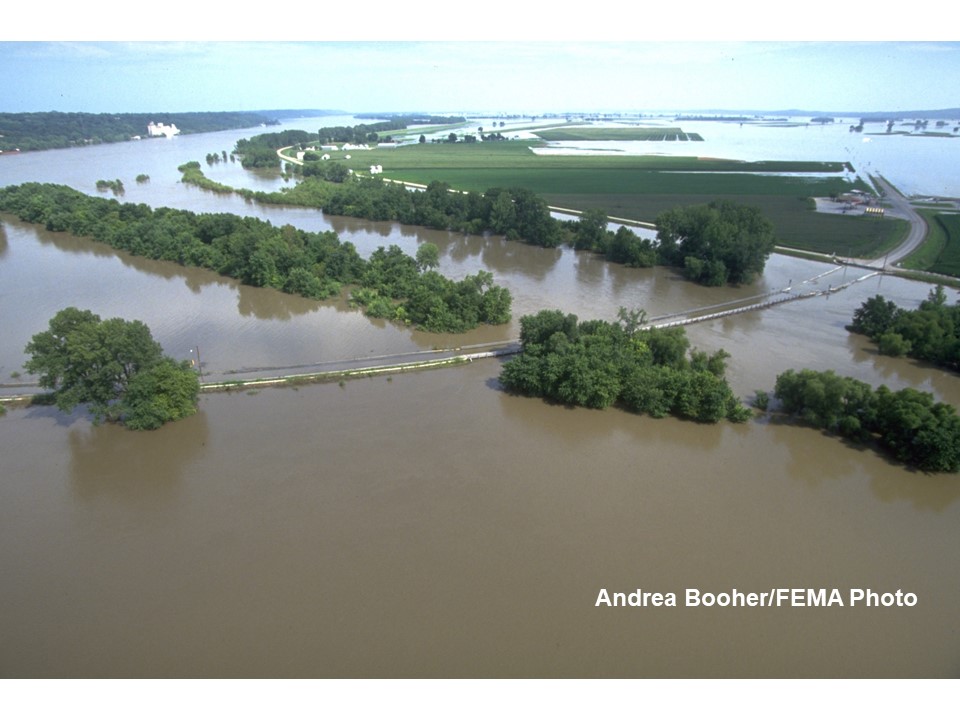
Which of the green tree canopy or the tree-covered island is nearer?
the green tree canopy

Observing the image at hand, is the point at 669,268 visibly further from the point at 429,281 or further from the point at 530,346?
the point at 530,346

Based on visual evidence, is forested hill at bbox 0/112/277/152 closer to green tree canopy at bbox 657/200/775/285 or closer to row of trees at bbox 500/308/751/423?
green tree canopy at bbox 657/200/775/285

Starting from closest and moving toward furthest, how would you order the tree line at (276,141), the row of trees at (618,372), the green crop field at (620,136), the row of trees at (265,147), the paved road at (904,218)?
the row of trees at (618,372)
the paved road at (904,218)
the row of trees at (265,147)
the tree line at (276,141)
the green crop field at (620,136)

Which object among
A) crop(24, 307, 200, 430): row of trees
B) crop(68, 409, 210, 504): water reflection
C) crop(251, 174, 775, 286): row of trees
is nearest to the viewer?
crop(68, 409, 210, 504): water reflection

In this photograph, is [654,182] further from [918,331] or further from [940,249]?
[918,331]

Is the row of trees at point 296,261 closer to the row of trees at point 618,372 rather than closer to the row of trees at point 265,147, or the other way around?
the row of trees at point 618,372

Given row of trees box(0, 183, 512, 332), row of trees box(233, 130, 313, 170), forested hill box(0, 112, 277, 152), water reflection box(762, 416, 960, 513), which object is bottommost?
water reflection box(762, 416, 960, 513)

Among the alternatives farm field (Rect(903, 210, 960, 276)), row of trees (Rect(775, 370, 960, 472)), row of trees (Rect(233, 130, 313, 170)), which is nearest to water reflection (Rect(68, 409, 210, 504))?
row of trees (Rect(775, 370, 960, 472))

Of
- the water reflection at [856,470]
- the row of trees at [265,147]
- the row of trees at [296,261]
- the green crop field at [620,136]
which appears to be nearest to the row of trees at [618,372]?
the water reflection at [856,470]
